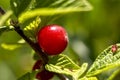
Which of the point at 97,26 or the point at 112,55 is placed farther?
the point at 97,26

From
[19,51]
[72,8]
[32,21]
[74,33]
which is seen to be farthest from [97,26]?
[72,8]

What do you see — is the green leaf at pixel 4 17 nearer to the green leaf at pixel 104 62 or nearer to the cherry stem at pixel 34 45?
the cherry stem at pixel 34 45

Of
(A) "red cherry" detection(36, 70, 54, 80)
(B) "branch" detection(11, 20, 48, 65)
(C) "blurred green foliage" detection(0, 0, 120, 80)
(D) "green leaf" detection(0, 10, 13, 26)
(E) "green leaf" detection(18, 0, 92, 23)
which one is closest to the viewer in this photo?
(E) "green leaf" detection(18, 0, 92, 23)

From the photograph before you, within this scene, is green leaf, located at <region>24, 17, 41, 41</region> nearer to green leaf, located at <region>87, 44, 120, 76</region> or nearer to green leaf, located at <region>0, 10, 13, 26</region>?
green leaf, located at <region>0, 10, 13, 26</region>

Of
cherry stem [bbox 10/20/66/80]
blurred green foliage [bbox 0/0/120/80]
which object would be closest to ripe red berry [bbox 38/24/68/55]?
cherry stem [bbox 10/20/66/80]

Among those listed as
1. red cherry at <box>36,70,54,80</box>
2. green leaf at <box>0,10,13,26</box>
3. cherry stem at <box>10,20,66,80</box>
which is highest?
green leaf at <box>0,10,13,26</box>

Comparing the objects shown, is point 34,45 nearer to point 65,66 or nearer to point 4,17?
point 65,66

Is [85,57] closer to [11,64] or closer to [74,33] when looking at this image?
[74,33]

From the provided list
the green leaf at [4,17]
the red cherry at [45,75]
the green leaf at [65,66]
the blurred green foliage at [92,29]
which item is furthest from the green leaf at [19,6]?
the blurred green foliage at [92,29]
